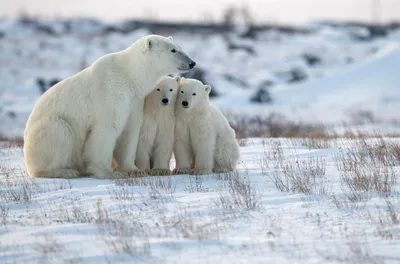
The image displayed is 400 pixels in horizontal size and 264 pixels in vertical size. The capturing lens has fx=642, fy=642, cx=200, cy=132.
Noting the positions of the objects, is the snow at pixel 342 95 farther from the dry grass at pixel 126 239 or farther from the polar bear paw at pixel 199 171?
the dry grass at pixel 126 239

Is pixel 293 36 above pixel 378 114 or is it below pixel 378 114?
above

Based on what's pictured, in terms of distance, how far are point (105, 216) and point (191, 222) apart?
69cm

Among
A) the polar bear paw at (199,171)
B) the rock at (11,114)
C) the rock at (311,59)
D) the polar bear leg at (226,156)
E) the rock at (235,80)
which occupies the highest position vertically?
the rock at (311,59)

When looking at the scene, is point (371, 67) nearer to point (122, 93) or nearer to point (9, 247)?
point (122, 93)

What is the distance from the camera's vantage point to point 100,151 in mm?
6426

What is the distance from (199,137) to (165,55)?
93cm

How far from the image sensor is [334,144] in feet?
27.8

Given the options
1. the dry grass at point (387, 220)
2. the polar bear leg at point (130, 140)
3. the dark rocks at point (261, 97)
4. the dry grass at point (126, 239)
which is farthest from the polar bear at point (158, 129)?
the dark rocks at point (261, 97)

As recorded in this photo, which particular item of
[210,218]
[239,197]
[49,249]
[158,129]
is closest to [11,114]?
[158,129]

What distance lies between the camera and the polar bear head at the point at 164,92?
6.71 m

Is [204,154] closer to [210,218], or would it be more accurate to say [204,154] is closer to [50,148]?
[50,148]

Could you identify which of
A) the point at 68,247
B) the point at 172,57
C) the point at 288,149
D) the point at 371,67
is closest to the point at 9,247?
the point at 68,247

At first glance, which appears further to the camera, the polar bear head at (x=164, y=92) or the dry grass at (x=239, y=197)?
the polar bear head at (x=164, y=92)

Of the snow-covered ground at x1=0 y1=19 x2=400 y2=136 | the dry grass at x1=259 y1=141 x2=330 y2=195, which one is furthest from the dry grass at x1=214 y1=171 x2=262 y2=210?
the snow-covered ground at x1=0 y1=19 x2=400 y2=136
